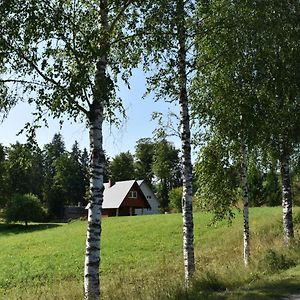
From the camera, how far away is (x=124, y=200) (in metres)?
72.6

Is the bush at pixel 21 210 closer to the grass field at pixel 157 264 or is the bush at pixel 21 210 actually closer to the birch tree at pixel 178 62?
the grass field at pixel 157 264

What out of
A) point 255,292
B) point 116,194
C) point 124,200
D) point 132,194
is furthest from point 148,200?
point 255,292

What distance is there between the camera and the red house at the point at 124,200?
238 ft

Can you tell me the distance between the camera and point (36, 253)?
106ft

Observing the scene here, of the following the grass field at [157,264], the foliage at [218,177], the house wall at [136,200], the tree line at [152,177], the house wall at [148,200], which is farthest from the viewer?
the house wall at [148,200]

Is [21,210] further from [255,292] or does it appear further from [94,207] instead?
[255,292]

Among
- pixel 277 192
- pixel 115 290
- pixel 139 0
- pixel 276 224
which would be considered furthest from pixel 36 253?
pixel 277 192

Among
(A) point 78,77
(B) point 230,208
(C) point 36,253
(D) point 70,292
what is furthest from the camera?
(C) point 36,253

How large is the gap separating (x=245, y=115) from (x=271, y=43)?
7.58 ft

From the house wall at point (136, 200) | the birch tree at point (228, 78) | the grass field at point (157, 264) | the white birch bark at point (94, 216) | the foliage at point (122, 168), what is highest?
the foliage at point (122, 168)

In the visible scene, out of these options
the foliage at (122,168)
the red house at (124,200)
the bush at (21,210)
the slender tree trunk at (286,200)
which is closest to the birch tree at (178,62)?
the slender tree trunk at (286,200)

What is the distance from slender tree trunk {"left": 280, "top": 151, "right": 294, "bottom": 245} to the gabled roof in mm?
56170

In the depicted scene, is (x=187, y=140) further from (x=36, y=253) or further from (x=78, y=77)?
(x=36, y=253)

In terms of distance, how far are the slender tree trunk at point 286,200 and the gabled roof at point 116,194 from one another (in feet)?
184
